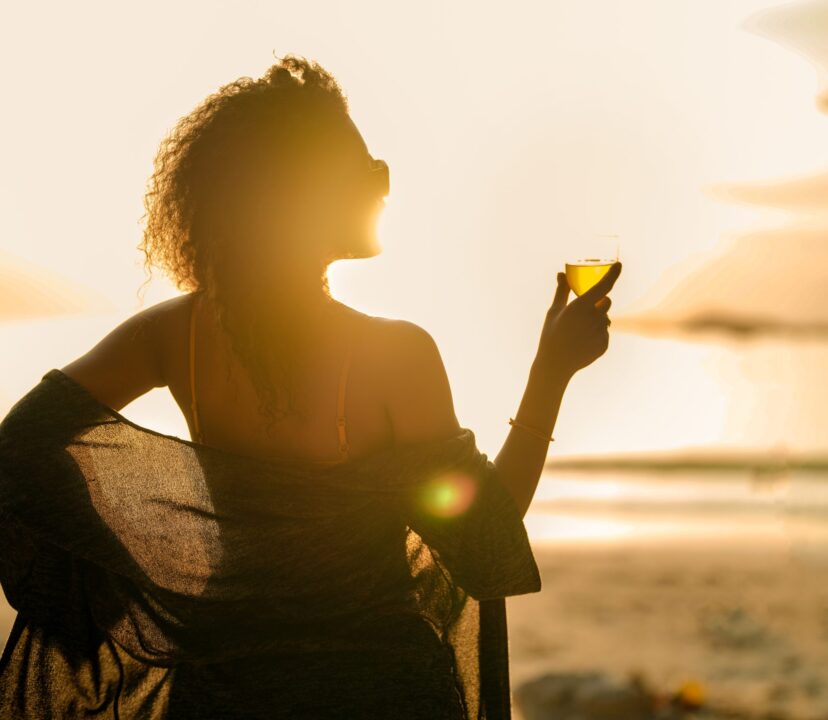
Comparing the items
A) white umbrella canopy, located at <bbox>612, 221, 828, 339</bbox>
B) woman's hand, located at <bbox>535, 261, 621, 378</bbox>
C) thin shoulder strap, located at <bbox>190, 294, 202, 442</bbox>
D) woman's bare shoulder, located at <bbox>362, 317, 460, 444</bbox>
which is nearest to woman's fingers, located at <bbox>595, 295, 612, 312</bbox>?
woman's hand, located at <bbox>535, 261, 621, 378</bbox>

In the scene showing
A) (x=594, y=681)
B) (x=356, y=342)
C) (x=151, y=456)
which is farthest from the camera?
(x=594, y=681)

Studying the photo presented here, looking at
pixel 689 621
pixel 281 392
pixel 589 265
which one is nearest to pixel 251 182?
pixel 281 392

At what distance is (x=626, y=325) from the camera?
1344 inches

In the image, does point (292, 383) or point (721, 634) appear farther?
point (721, 634)

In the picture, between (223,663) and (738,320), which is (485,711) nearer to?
(223,663)

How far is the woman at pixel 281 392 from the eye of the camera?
1774 mm

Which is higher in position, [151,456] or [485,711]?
[151,456]

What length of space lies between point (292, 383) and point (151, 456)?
0.32 metres

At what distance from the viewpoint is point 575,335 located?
2.01 m

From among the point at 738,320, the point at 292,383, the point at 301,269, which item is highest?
the point at 738,320

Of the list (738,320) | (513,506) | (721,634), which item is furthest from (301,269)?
(738,320)

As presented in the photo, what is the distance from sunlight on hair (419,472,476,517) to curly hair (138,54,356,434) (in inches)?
10.5

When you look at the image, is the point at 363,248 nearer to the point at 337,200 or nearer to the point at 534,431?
the point at 337,200

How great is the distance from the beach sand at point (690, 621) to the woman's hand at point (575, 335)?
3.96 meters
